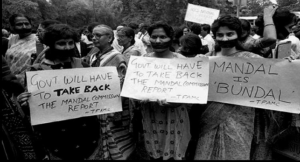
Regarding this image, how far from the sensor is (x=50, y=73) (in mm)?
2332

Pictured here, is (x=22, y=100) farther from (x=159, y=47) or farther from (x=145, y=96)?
(x=159, y=47)

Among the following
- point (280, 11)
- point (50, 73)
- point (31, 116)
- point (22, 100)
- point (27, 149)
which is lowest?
point (27, 149)

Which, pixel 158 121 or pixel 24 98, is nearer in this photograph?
pixel 24 98

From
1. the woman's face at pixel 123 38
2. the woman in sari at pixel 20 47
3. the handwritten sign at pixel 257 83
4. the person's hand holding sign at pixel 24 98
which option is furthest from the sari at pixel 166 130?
the woman's face at pixel 123 38

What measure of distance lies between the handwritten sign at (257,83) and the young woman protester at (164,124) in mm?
388

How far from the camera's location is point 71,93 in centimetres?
241

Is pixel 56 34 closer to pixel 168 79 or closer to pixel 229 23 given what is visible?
pixel 168 79

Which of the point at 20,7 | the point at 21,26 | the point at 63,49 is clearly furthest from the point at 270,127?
the point at 20,7

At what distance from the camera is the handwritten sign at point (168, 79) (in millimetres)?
2471

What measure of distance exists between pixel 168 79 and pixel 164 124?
48 cm

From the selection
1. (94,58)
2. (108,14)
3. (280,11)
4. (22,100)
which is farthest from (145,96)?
(108,14)

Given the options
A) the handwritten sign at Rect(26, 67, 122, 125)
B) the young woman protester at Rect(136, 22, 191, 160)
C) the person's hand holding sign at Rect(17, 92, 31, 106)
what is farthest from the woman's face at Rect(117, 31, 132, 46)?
the person's hand holding sign at Rect(17, 92, 31, 106)

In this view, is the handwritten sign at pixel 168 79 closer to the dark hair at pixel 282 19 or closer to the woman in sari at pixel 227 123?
the woman in sari at pixel 227 123

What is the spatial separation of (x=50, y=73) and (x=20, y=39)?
2.34 meters
